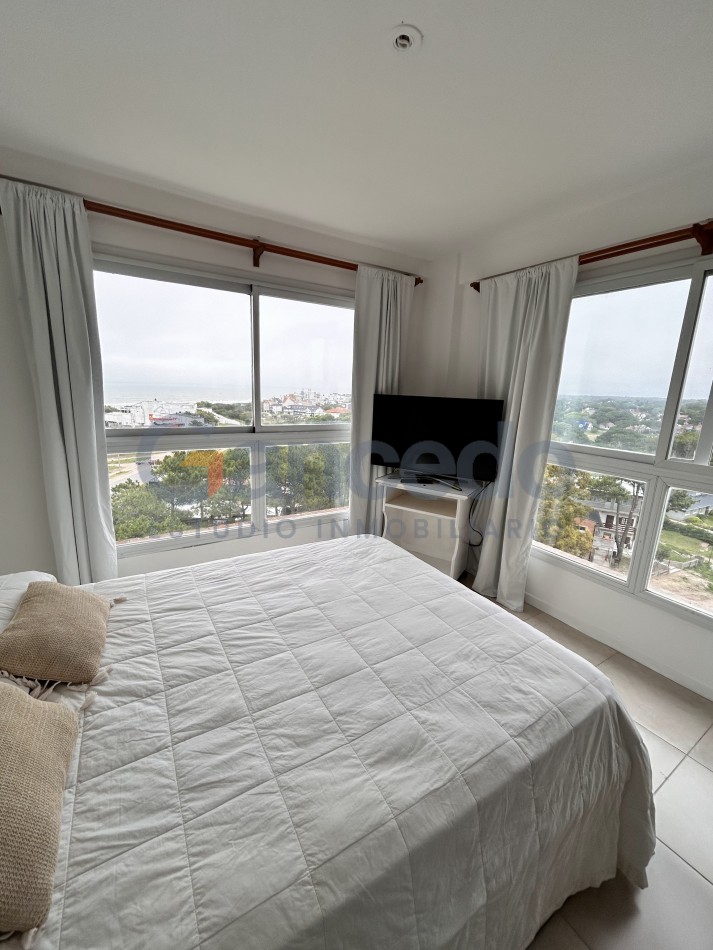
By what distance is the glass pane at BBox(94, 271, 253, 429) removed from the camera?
92.2 inches

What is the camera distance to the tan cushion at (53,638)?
1.05m

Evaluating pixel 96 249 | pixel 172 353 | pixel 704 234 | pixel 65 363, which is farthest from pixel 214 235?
pixel 704 234

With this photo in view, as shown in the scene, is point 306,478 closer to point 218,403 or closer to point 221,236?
point 218,403

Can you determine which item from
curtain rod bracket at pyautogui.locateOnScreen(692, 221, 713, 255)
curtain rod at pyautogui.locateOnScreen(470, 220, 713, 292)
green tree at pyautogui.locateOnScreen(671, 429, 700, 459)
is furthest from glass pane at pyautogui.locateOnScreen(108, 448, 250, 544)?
curtain rod bracket at pyautogui.locateOnScreen(692, 221, 713, 255)

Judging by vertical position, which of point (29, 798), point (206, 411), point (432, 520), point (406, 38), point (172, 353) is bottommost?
point (432, 520)

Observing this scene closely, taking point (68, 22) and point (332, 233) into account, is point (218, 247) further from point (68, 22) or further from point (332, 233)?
point (68, 22)

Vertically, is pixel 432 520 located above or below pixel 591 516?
below

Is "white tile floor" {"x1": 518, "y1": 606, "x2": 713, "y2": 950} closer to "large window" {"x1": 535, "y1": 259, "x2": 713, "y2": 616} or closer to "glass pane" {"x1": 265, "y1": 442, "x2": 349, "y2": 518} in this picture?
"large window" {"x1": 535, "y1": 259, "x2": 713, "y2": 616}

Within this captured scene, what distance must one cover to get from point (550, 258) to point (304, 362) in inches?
69.5

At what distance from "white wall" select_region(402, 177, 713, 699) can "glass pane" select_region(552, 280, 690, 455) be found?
34 centimetres

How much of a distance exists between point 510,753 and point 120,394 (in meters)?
2.61

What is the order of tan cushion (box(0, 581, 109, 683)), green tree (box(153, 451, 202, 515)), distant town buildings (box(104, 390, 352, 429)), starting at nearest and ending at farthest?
tan cushion (box(0, 581, 109, 683)), distant town buildings (box(104, 390, 352, 429)), green tree (box(153, 451, 202, 515))

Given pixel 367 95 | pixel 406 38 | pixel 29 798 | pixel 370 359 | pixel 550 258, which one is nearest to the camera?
pixel 29 798

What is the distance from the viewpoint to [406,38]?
121 cm
